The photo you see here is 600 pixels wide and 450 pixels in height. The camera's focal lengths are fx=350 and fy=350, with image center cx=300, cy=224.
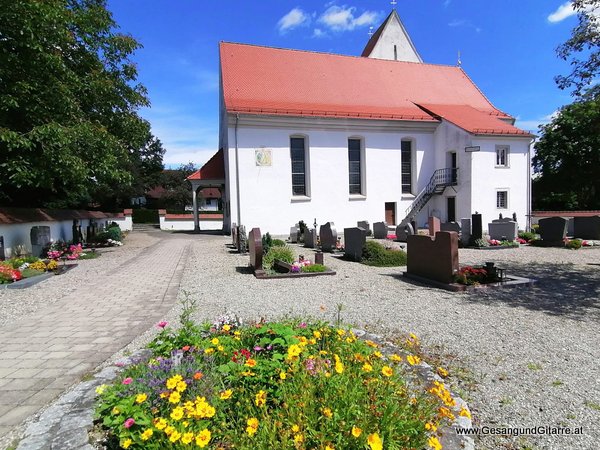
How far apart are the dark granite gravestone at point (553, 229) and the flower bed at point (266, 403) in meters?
15.8

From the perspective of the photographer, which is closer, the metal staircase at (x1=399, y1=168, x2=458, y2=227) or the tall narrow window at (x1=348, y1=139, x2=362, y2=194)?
the tall narrow window at (x1=348, y1=139, x2=362, y2=194)

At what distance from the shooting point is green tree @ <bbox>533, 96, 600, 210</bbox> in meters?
33.0

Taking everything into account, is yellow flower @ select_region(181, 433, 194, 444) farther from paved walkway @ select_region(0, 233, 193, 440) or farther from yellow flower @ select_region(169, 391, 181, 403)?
paved walkway @ select_region(0, 233, 193, 440)

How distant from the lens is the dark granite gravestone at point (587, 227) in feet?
56.6

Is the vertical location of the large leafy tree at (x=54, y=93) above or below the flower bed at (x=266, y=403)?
above

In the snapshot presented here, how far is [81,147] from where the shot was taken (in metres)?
12.4

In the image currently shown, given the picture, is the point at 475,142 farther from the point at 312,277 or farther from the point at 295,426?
the point at 295,426

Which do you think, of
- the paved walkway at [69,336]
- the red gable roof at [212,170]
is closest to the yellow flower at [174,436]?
the paved walkway at [69,336]

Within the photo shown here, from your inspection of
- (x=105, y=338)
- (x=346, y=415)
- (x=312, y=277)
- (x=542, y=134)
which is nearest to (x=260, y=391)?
(x=346, y=415)

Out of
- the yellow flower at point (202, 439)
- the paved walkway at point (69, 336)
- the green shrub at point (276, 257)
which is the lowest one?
the paved walkway at point (69, 336)

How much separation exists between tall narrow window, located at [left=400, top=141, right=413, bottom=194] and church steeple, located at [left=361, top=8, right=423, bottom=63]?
12.4 meters

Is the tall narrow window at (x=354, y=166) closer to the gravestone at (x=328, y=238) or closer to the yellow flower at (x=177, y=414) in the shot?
the gravestone at (x=328, y=238)

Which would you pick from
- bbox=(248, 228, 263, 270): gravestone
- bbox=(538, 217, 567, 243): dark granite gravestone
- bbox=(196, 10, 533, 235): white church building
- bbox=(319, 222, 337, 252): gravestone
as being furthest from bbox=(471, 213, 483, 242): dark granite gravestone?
bbox=(248, 228, 263, 270): gravestone

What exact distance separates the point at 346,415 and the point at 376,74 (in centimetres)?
3016
